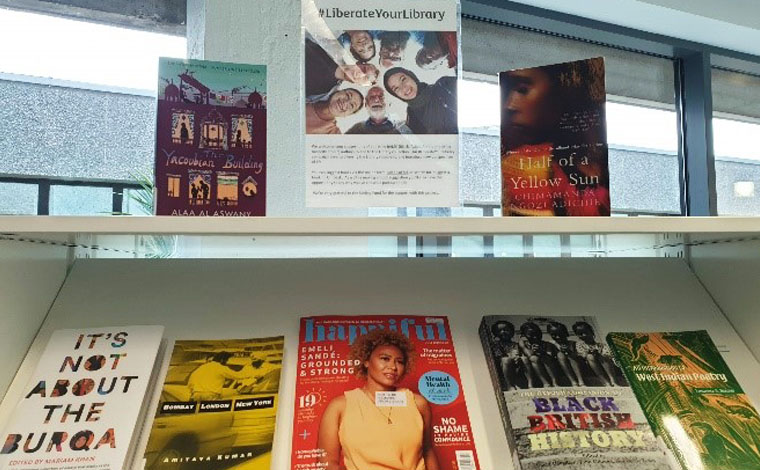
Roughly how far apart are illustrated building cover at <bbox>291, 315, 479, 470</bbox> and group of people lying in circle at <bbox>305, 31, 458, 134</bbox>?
14.3 inches

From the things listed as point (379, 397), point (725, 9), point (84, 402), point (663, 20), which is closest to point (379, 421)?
point (379, 397)

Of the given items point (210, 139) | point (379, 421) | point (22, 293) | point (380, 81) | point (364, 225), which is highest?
point (380, 81)

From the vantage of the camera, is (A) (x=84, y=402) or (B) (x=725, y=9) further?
(B) (x=725, y=9)

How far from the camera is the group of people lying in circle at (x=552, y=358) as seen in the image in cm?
94

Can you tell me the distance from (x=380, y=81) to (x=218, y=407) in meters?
0.61

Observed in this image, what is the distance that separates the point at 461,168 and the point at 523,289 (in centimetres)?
32

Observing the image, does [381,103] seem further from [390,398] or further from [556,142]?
[390,398]

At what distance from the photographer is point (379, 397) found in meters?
0.90

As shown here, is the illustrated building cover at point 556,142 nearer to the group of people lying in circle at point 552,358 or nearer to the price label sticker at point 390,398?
the group of people lying in circle at point 552,358

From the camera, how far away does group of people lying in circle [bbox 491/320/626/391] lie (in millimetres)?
938

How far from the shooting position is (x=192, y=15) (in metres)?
2.07

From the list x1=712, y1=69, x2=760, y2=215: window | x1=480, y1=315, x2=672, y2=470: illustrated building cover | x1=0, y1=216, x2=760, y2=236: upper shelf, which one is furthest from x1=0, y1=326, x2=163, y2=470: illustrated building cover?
x1=712, y1=69, x2=760, y2=215: window

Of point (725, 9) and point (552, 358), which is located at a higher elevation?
point (725, 9)

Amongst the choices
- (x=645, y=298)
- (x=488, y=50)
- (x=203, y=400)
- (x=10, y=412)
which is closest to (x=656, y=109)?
(x=488, y=50)
